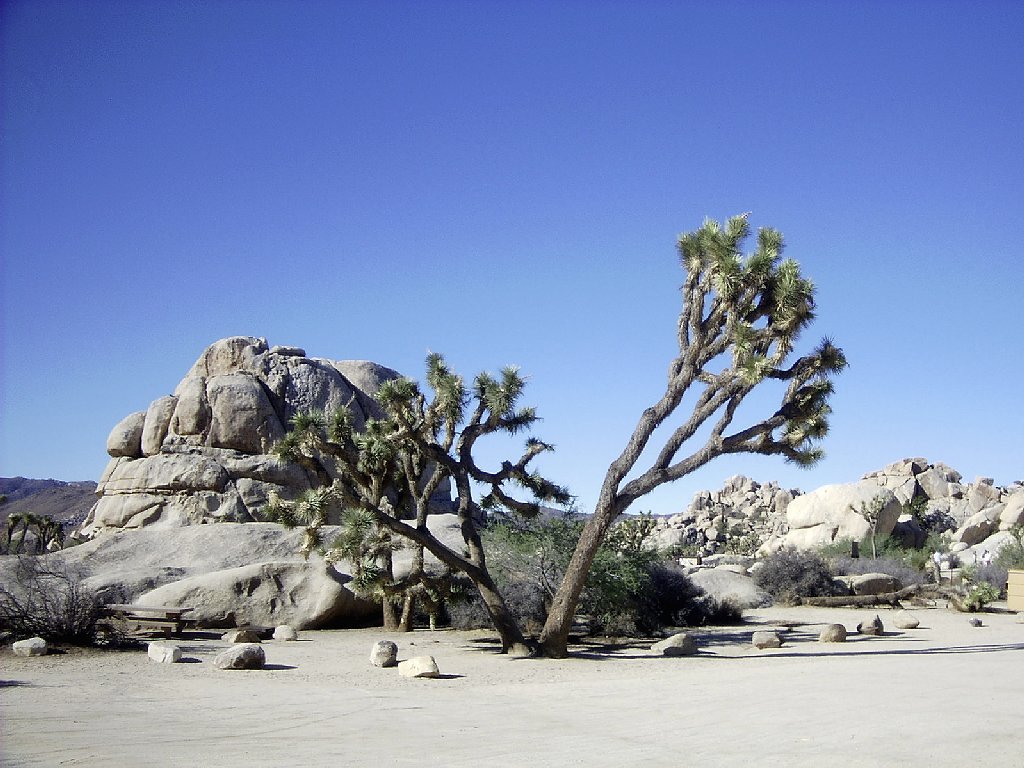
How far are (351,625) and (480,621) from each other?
2700 millimetres

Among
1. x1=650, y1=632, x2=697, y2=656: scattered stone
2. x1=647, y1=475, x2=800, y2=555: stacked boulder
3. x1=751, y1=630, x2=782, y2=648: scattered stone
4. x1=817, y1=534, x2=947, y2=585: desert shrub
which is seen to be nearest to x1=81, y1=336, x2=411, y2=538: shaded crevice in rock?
x1=650, y1=632, x2=697, y2=656: scattered stone

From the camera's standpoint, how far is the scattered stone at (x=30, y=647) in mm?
12312

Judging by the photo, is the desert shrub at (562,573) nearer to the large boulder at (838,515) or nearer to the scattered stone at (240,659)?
the scattered stone at (240,659)

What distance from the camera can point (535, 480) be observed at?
51.9 ft

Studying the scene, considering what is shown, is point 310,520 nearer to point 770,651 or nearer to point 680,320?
point 680,320

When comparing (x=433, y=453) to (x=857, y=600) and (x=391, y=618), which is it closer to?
(x=391, y=618)

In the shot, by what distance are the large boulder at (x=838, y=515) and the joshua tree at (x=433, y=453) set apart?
30811 mm

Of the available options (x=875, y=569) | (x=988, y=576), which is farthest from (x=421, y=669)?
(x=988, y=576)

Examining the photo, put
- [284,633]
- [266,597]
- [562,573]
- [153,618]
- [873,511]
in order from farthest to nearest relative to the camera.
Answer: [873,511]
[562,573]
[266,597]
[284,633]
[153,618]

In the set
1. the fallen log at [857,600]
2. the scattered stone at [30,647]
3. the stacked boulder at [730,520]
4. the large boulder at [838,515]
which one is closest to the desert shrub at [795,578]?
the fallen log at [857,600]

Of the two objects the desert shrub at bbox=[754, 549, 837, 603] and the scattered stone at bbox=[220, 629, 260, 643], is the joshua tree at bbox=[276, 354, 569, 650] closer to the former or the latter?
the scattered stone at bbox=[220, 629, 260, 643]

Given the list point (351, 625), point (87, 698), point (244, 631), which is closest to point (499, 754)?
point (87, 698)

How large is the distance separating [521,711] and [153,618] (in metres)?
9.33

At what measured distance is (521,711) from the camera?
27.8ft
